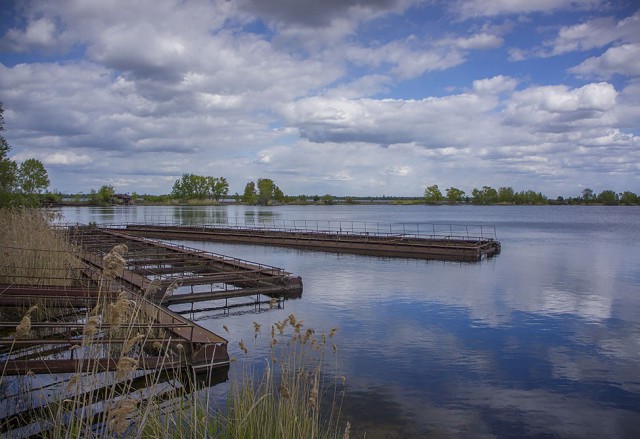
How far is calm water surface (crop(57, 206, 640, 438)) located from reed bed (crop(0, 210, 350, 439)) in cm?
143

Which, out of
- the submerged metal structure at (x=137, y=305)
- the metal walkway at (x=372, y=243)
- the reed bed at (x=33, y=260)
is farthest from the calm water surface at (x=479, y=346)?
the metal walkway at (x=372, y=243)

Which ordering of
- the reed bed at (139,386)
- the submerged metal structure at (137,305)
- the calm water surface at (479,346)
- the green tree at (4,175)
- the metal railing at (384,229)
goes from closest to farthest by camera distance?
the reed bed at (139,386) < the submerged metal structure at (137,305) < the calm water surface at (479,346) < the green tree at (4,175) < the metal railing at (384,229)

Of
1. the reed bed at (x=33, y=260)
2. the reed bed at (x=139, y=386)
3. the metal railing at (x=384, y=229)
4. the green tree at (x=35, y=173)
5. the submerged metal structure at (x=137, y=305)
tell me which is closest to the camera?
the reed bed at (x=139, y=386)

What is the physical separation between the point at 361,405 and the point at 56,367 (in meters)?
7.06

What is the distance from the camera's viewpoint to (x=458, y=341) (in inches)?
686

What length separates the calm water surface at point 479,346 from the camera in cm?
1142

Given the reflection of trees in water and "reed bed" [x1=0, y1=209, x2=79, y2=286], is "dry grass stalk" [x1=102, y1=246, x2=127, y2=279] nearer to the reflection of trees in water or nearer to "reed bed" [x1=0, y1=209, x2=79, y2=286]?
"reed bed" [x1=0, y1=209, x2=79, y2=286]

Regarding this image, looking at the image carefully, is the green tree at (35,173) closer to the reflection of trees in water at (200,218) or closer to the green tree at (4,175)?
the reflection of trees in water at (200,218)

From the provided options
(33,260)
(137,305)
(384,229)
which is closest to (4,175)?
(33,260)

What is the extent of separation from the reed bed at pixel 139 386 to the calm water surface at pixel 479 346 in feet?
4.70

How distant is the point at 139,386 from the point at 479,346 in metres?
11.3

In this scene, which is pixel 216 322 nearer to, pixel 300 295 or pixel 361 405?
pixel 300 295

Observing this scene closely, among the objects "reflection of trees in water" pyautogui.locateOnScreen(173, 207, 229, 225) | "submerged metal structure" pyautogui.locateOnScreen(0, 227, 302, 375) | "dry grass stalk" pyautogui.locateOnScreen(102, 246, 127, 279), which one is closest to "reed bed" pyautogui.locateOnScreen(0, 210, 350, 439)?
"dry grass stalk" pyautogui.locateOnScreen(102, 246, 127, 279)

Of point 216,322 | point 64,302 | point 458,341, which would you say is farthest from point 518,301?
point 64,302
